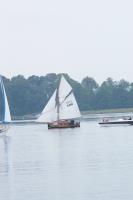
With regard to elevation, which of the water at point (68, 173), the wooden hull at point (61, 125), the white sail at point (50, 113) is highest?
the white sail at point (50, 113)

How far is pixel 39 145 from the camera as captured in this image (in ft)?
235

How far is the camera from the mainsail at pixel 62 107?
360ft

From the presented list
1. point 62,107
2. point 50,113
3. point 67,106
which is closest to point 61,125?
point 62,107

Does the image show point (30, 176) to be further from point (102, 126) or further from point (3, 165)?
point (102, 126)

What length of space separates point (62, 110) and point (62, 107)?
370 millimetres

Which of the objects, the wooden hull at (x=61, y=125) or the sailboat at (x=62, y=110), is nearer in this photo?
the wooden hull at (x=61, y=125)

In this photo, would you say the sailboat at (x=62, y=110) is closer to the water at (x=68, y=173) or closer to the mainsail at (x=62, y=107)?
the mainsail at (x=62, y=107)

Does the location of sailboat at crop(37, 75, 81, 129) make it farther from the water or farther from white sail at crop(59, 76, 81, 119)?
the water

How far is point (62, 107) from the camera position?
361 feet

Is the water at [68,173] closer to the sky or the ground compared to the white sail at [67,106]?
closer to the ground

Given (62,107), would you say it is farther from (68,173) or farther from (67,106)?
(68,173)

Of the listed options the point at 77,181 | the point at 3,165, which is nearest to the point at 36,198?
the point at 77,181

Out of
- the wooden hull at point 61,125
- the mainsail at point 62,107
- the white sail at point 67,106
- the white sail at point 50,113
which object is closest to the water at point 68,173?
the wooden hull at point 61,125

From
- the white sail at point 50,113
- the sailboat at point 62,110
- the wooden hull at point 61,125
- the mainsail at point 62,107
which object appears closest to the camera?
the wooden hull at point 61,125
